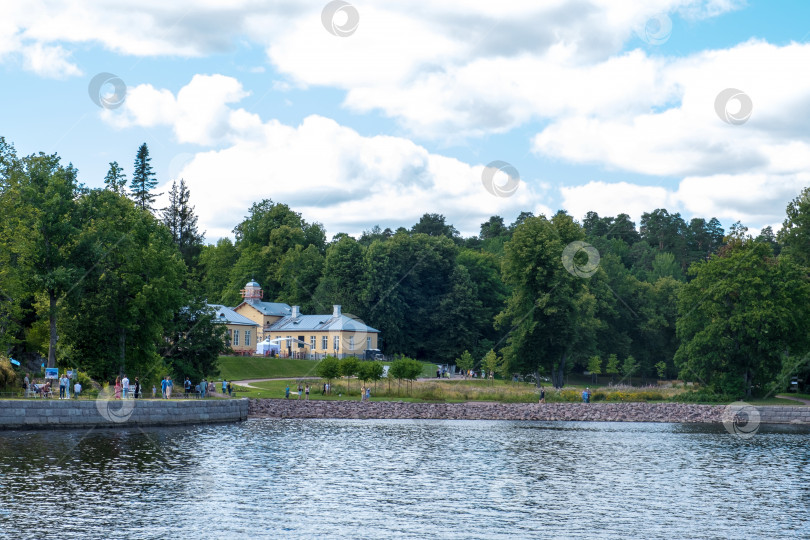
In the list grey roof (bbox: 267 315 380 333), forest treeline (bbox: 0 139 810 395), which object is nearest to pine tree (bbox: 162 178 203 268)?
forest treeline (bbox: 0 139 810 395)

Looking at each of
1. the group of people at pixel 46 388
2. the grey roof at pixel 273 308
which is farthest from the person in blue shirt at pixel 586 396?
the grey roof at pixel 273 308

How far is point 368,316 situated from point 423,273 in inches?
372

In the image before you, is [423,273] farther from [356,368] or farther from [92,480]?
[92,480]

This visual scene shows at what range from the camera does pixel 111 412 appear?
44.2 m

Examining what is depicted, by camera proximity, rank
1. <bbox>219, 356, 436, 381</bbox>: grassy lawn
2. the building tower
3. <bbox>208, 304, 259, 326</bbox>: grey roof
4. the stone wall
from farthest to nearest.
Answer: the building tower < <bbox>208, 304, 259, 326</bbox>: grey roof < <bbox>219, 356, 436, 381</bbox>: grassy lawn < the stone wall

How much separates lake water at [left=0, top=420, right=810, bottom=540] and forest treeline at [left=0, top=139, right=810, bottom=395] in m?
11.7

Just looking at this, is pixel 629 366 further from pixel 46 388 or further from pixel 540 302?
pixel 46 388

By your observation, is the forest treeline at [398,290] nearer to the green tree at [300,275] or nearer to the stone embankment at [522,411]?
the green tree at [300,275]

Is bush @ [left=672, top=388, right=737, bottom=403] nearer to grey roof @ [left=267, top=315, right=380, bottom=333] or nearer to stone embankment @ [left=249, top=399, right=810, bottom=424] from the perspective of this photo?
stone embankment @ [left=249, top=399, right=810, bottom=424]

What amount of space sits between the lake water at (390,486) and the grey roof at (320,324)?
52.8 metres

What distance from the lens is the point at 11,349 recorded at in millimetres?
54375

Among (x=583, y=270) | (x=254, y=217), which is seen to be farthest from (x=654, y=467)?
(x=254, y=217)

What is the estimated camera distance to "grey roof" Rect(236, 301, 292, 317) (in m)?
108

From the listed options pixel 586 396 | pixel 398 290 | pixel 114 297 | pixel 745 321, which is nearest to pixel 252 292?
pixel 398 290
